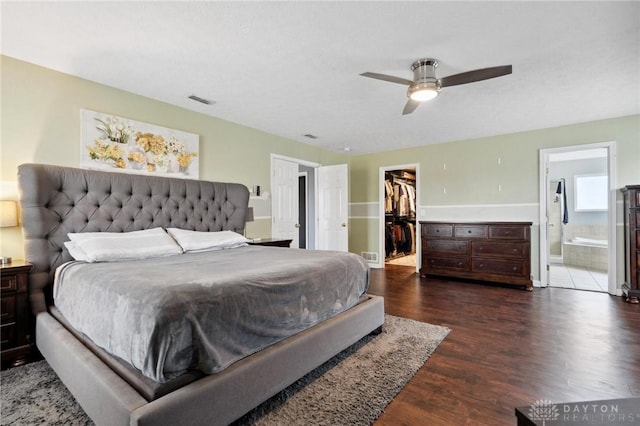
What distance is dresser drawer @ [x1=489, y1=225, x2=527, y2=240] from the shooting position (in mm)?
4250

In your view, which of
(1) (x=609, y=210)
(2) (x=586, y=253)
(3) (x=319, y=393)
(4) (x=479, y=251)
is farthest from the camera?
(2) (x=586, y=253)

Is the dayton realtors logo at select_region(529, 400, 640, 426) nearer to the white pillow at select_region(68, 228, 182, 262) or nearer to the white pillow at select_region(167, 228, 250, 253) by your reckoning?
the white pillow at select_region(68, 228, 182, 262)

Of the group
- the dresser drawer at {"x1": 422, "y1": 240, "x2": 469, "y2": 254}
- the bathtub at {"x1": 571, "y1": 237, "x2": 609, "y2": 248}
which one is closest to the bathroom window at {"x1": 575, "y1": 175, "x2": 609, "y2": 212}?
the bathtub at {"x1": 571, "y1": 237, "x2": 609, "y2": 248}

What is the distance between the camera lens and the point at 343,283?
87.4 inches

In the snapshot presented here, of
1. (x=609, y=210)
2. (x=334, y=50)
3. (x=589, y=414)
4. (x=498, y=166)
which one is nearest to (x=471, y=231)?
(x=498, y=166)

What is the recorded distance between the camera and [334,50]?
233 cm

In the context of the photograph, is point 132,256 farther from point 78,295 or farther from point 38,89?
point 38,89

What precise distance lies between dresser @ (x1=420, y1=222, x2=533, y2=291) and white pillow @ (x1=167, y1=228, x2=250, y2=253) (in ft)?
10.6

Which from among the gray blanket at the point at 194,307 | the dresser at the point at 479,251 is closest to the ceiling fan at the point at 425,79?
the gray blanket at the point at 194,307

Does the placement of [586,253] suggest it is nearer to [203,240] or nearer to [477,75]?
[477,75]

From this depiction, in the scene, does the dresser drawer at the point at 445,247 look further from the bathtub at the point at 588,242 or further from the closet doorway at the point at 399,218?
the bathtub at the point at 588,242

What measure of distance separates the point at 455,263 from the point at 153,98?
475 centimetres

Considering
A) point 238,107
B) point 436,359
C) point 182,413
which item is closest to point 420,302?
point 436,359

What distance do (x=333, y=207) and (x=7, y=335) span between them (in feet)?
14.5
